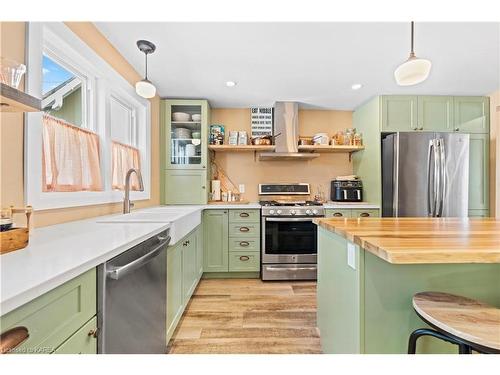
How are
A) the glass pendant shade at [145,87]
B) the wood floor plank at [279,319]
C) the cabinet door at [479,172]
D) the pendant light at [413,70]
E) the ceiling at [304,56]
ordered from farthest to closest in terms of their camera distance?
the cabinet door at [479,172], the wood floor plank at [279,319], the glass pendant shade at [145,87], the ceiling at [304,56], the pendant light at [413,70]

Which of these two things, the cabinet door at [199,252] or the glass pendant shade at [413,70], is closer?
the glass pendant shade at [413,70]

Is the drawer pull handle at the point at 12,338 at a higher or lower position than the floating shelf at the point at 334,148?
lower

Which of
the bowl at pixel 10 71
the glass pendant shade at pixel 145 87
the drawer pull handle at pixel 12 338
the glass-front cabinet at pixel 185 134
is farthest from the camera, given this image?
the glass-front cabinet at pixel 185 134

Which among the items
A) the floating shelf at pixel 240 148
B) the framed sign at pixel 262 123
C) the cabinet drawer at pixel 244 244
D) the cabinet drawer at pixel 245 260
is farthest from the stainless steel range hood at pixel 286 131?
the cabinet drawer at pixel 245 260

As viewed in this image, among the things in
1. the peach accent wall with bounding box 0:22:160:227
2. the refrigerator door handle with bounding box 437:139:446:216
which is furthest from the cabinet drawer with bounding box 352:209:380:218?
the peach accent wall with bounding box 0:22:160:227

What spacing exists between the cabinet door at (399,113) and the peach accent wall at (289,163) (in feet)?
2.40

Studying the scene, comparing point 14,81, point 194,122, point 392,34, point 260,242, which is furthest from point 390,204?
point 14,81

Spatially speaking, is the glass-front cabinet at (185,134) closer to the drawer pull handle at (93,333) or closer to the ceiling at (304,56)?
the ceiling at (304,56)

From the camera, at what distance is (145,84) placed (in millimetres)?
1956

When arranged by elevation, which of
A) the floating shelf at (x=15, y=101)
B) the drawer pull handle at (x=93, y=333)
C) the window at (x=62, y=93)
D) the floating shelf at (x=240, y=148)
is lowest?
the drawer pull handle at (x=93, y=333)

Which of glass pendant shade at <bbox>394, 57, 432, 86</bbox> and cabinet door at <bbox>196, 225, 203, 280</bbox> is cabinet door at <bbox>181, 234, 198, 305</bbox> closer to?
cabinet door at <bbox>196, 225, 203, 280</bbox>

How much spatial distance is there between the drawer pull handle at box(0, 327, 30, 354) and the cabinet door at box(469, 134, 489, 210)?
13.7 ft

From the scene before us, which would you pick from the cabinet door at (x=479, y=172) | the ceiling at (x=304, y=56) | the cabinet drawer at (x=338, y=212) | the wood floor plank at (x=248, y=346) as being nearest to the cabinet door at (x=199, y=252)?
the wood floor plank at (x=248, y=346)

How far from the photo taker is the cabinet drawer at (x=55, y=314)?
604 millimetres
